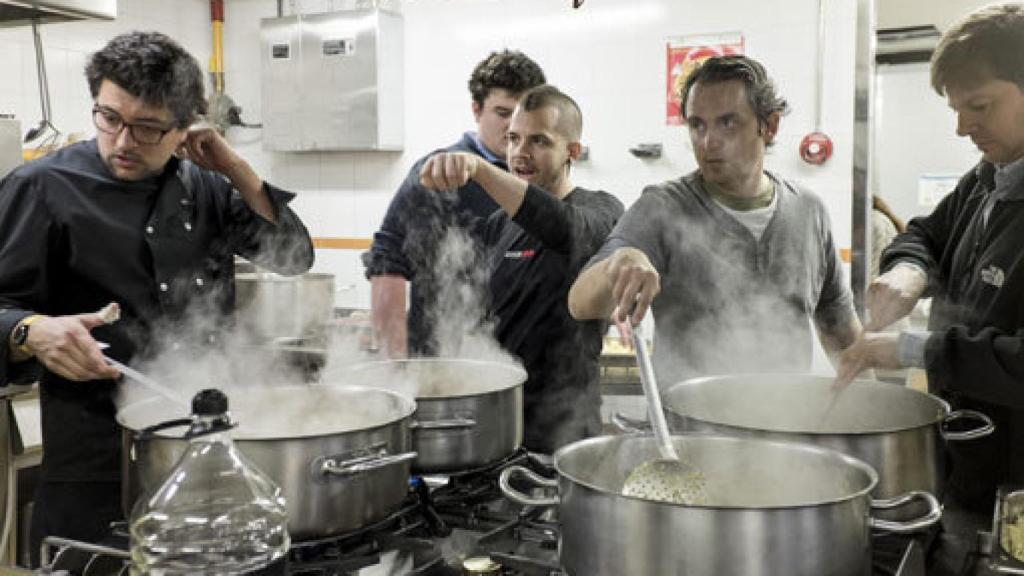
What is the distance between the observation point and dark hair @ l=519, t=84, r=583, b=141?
2.26 meters

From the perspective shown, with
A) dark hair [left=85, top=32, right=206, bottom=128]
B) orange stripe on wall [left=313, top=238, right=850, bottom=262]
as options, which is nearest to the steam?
dark hair [left=85, top=32, right=206, bottom=128]

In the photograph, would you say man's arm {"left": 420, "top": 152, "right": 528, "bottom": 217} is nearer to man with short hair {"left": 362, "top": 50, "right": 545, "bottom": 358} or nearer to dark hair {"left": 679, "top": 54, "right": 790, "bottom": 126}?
dark hair {"left": 679, "top": 54, "right": 790, "bottom": 126}

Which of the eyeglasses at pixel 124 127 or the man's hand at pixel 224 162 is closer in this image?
the eyeglasses at pixel 124 127

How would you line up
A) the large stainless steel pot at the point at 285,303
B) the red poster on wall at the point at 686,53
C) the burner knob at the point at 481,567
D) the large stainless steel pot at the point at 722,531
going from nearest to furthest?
the large stainless steel pot at the point at 722,531 → the burner knob at the point at 481,567 → the large stainless steel pot at the point at 285,303 → the red poster on wall at the point at 686,53

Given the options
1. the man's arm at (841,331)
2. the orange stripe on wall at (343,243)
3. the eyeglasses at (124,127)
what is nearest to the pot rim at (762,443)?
the man's arm at (841,331)

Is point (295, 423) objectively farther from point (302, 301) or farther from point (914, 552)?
point (302, 301)

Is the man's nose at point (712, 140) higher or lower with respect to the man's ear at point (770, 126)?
lower

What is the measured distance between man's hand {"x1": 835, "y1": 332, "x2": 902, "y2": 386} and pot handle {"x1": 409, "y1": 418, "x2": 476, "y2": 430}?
66 centimetres

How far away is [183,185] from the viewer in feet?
6.14

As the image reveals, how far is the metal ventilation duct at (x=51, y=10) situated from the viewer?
1.92 m

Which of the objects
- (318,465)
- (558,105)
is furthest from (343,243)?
(318,465)

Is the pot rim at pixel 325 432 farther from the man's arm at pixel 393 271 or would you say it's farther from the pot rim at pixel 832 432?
the man's arm at pixel 393 271

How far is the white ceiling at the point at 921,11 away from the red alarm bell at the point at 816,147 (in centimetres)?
161

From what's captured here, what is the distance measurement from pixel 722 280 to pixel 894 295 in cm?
35
